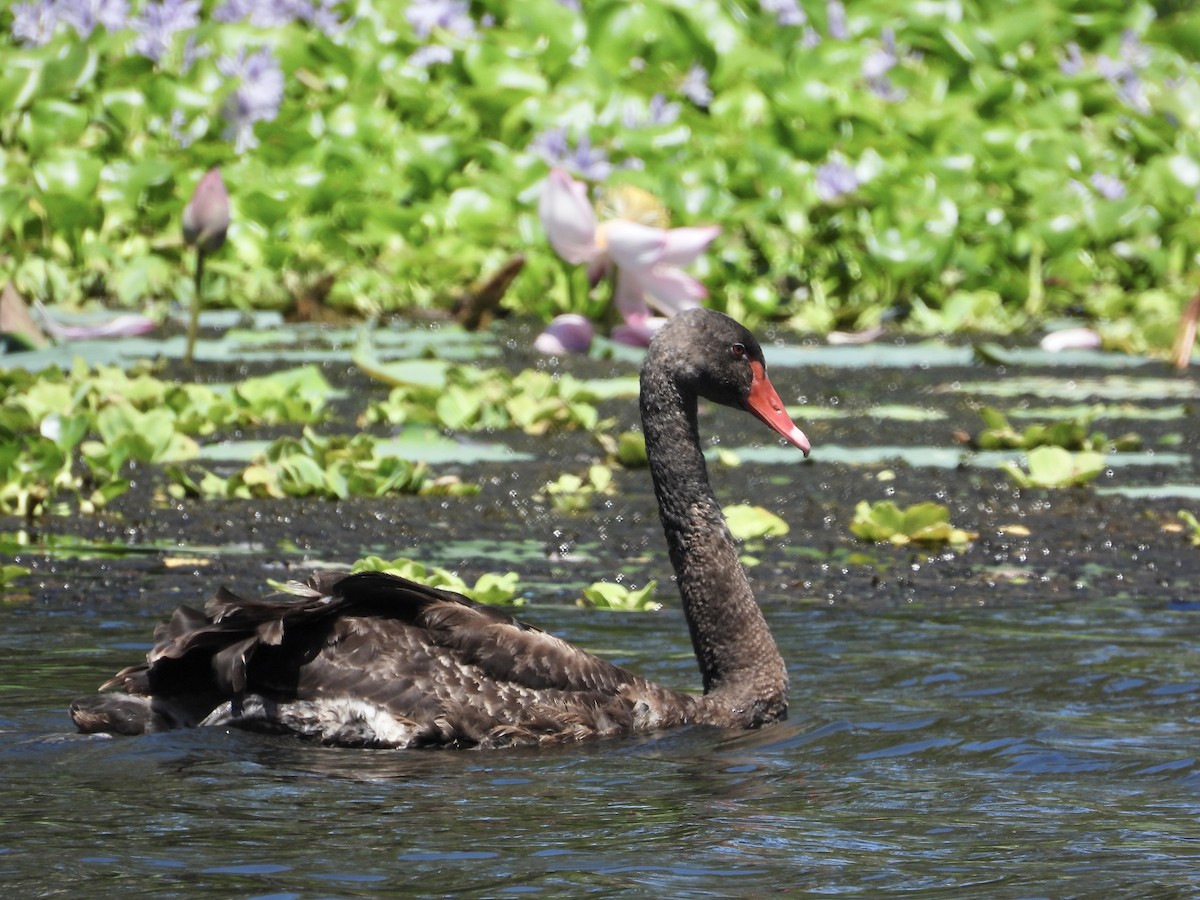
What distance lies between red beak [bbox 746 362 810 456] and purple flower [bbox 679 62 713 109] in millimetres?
7322

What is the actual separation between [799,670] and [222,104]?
23.7 ft

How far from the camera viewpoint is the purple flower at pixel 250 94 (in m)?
12.3

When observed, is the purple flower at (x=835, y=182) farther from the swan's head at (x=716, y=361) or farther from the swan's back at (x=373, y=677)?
the swan's back at (x=373, y=677)

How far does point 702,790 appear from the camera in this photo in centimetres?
482

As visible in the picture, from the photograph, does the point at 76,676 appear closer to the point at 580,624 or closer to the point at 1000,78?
the point at 580,624

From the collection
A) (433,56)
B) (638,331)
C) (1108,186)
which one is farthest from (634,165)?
(1108,186)

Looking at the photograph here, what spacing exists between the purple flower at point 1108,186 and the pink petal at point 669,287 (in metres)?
3.82

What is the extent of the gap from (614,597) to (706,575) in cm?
64

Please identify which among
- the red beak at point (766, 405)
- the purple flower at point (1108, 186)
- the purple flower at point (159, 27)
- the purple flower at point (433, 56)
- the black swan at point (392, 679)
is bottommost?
the black swan at point (392, 679)

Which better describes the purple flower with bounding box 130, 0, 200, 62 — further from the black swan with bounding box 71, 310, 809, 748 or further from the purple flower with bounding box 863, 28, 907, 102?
the black swan with bounding box 71, 310, 809, 748

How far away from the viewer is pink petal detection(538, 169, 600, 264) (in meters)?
9.59

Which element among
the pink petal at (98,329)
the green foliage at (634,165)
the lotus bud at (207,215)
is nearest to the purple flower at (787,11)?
the green foliage at (634,165)

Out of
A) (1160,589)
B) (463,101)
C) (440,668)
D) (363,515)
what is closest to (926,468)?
(1160,589)

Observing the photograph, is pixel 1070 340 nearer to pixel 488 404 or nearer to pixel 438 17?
pixel 488 404
